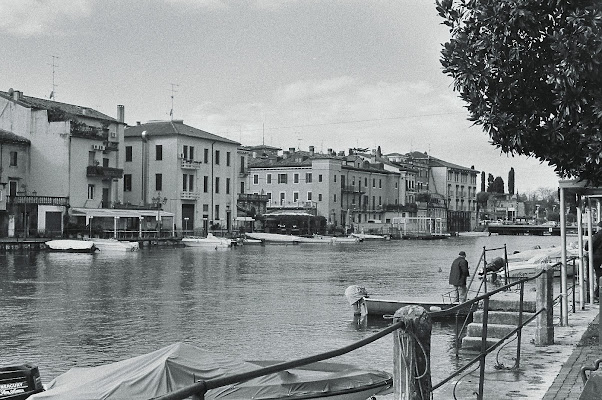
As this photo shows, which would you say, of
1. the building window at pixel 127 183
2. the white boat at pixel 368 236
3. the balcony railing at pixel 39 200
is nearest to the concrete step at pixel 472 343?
the balcony railing at pixel 39 200

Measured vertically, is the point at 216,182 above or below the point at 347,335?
above

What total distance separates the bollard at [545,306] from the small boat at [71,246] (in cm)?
5976

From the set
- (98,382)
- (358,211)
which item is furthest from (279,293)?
(358,211)

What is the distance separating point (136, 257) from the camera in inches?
2517

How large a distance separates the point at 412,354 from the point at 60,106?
270 ft

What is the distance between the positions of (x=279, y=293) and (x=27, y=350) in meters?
16.5

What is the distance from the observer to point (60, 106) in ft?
275

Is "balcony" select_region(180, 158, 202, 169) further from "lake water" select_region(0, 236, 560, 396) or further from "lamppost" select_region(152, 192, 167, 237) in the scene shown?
"lake water" select_region(0, 236, 560, 396)

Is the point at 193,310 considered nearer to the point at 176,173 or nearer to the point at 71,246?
the point at 71,246

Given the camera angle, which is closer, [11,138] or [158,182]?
[11,138]

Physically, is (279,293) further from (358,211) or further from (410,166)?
(410,166)

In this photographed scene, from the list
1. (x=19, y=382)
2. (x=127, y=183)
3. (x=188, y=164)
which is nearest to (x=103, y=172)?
(x=127, y=183)

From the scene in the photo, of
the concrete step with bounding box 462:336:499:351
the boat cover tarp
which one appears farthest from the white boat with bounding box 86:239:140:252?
the boat cover tarp

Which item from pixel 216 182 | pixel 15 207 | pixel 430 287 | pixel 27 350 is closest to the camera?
pixel 27 350
